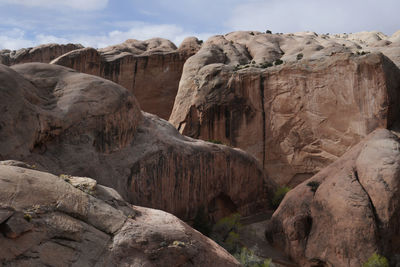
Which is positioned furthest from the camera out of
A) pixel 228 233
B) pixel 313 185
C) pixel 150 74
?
pixel 150 74

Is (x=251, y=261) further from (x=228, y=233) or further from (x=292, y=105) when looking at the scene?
(x=292, y=105)

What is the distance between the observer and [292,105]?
32719mm

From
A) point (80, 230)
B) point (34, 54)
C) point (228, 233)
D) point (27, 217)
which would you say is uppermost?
point (34, 54)

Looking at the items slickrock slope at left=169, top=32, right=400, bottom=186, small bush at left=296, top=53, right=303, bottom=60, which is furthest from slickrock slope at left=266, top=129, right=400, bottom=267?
small bush at left=296, top=53, right=303, bottom=60

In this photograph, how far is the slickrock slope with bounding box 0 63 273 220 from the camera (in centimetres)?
1573

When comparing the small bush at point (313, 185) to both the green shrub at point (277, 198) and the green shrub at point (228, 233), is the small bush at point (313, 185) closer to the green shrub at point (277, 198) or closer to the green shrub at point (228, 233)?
the green shrub at point (228, 233)

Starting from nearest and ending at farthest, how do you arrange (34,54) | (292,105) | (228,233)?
(228,233), (292,105), (34,54)

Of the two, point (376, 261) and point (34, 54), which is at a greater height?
point (34, 54)

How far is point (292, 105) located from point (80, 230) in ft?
80.1

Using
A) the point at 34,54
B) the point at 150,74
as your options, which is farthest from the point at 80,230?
the point at 34,54

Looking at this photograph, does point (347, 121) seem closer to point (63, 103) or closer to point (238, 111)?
point (238, 111)

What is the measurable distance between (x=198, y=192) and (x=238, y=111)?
1294cm

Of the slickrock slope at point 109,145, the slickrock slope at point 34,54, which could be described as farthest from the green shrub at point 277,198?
the slickrock slope at point 34,54

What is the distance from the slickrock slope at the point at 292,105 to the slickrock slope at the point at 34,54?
20.5m
